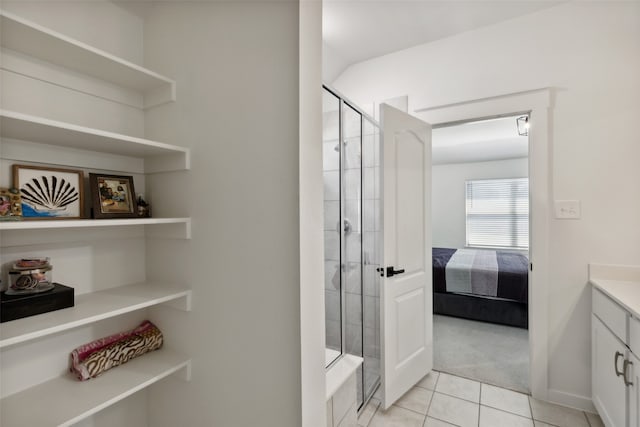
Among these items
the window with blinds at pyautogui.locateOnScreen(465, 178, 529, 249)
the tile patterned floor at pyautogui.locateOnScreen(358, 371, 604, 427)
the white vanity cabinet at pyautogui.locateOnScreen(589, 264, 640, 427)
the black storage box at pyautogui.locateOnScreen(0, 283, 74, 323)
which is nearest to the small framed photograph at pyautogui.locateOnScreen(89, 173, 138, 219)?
the black storage box at pyautogui.locateOnScreen(0, 283, 74, 323)

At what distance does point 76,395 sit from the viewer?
1.02 m

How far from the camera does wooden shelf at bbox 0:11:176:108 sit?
35.4 inches

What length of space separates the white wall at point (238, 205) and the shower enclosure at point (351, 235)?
60cm

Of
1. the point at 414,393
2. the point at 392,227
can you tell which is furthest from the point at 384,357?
the point at 392,227

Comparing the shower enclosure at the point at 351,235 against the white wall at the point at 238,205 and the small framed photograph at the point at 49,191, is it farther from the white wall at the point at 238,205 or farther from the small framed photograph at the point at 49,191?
the small framed photograph at the point at 49,191

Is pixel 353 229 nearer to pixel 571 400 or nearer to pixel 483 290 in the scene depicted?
pixel 571 400

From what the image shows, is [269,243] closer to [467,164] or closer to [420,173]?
[420,173]

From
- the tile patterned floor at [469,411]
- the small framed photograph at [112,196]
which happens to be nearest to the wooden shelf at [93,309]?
the small framed photograph at [112,196]

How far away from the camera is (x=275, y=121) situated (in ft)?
3.38

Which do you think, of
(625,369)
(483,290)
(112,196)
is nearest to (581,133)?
(625,369)

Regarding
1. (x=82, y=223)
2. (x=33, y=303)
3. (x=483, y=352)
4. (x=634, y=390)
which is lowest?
(x=483, y=352)

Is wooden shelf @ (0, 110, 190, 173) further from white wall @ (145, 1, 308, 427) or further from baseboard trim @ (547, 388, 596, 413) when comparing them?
baseboard trim @ (547, 388, 596, 413)

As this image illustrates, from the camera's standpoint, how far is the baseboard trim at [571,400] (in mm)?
1955

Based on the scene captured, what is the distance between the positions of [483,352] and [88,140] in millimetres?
3277
